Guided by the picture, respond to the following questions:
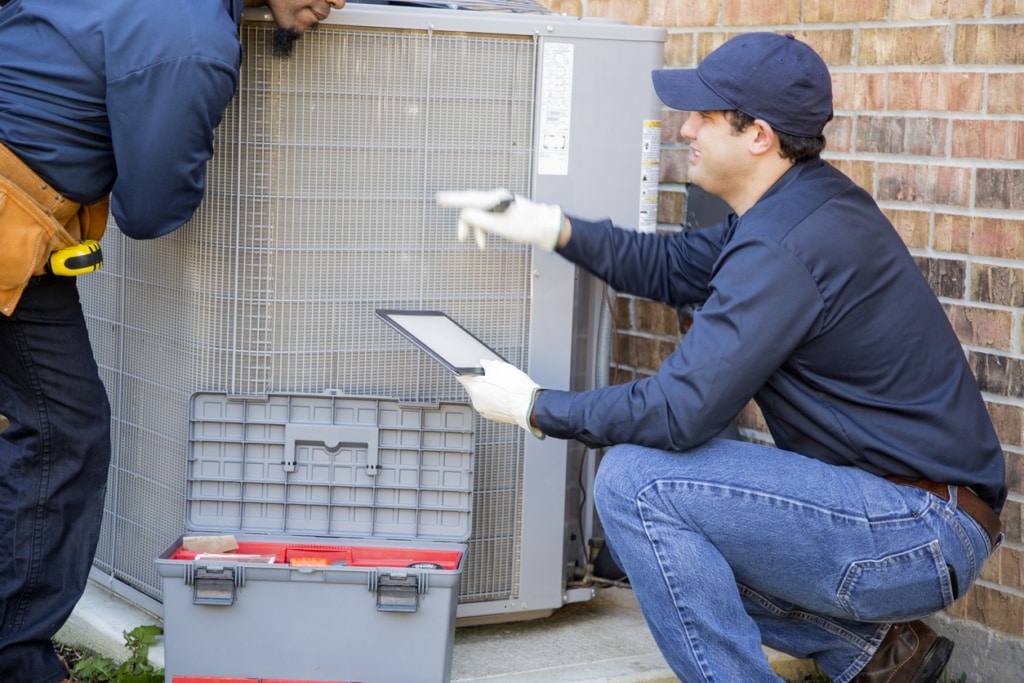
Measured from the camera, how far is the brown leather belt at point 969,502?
2.32 metres

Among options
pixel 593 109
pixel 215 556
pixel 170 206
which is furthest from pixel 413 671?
pixel 593 109

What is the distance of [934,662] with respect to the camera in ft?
8.29

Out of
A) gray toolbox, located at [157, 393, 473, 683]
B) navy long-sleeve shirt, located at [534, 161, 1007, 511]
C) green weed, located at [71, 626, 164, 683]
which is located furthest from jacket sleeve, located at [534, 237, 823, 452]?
green weed, located at [71, 626, 164, 683]

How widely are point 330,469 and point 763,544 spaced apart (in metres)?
0.95

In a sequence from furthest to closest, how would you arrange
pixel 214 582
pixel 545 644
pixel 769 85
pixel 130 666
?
1. pixel 545 644
2. pixel 130 666
3. pixel 214 582
4. pixel 769 85

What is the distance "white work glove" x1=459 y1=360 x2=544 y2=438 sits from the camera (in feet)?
7.97

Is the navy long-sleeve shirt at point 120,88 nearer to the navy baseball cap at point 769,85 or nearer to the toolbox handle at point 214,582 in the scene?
the toolbox handle at point 214,582

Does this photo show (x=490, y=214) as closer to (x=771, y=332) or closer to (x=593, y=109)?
(x=593, y=109)

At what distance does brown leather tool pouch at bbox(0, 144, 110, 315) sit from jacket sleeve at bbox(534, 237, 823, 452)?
42.7 inches

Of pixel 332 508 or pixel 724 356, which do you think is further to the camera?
pixel 332 508

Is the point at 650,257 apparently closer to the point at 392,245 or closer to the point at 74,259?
the point at 392,245

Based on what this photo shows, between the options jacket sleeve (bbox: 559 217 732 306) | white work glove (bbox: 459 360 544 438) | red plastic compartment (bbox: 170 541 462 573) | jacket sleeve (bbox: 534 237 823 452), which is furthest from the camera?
jacket sleeve (bbox: 559 217 732 306)

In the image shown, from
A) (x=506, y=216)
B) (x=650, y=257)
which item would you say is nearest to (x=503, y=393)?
(x=506, y=216)

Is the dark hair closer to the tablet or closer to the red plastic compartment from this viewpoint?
the tablet
